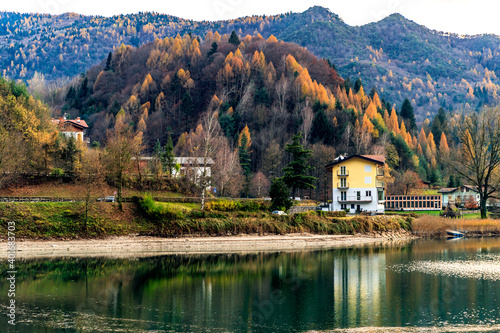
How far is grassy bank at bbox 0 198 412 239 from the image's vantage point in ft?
152

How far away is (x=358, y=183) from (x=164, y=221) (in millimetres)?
34465

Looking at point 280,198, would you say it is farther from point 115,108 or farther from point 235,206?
point 115,108

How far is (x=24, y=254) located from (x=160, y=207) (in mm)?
13439

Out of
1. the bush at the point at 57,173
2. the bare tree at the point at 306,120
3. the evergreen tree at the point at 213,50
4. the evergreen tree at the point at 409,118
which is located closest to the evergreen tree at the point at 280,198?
the bush at the point at 57,173

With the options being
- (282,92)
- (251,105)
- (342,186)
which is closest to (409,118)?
(282,92)

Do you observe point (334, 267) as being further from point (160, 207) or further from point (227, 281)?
point (160, 207)

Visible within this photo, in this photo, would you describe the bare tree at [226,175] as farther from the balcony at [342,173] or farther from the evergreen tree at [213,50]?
the evergreen tree at [213,50]

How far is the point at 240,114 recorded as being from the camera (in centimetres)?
12281

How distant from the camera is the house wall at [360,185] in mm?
73750

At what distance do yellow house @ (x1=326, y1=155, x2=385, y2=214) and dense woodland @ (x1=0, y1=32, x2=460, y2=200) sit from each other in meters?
6.13

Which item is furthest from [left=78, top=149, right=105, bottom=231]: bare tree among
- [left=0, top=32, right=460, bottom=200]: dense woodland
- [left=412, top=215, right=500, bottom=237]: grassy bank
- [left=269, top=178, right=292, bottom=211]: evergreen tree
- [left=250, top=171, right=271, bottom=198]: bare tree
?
[left=412, top=215, right=500, bottom=237]: grassy bank

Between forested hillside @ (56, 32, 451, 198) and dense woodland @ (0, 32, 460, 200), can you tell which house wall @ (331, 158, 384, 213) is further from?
forested hillside @ (56, 32, 451, 198)

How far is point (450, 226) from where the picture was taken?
2515 inches

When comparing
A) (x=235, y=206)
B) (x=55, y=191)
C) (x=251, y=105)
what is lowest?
(x=235, y=206)
